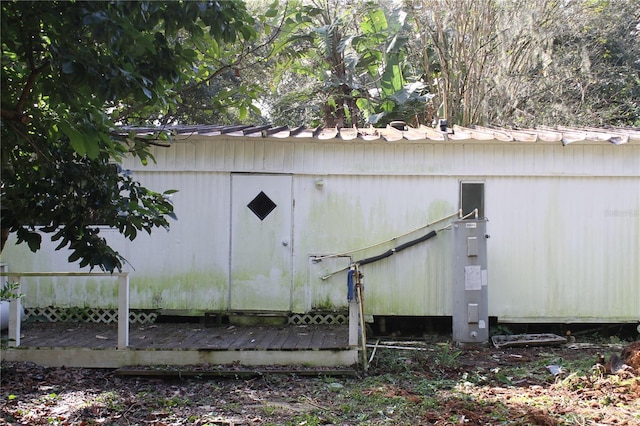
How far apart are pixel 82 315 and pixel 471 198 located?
5.84 meters

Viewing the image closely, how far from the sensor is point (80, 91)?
11.2ft

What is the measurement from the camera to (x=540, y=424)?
4.87 m

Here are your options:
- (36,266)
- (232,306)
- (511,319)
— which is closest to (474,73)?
(511,319)

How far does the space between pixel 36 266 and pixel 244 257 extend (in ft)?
9.94

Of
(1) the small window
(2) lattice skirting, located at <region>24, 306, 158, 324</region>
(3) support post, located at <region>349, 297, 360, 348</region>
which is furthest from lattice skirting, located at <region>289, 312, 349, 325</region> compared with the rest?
(1) the small window

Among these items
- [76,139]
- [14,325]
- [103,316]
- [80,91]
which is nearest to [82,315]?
[103,316]

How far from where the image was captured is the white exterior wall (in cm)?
861

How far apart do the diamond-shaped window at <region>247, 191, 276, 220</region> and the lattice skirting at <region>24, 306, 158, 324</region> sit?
80.8 inches

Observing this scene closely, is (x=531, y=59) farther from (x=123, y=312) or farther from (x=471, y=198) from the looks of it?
(x=123, y=312)

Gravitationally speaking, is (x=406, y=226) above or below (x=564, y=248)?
above

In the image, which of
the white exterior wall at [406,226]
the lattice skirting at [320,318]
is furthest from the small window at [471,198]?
the lattice skirting at [320,318]

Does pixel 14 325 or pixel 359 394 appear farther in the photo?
pixel 14 325

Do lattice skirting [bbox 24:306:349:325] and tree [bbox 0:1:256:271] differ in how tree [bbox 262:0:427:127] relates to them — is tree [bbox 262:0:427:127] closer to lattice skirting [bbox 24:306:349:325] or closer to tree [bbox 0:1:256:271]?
lattice skirting [bbox 24:306:349:325]

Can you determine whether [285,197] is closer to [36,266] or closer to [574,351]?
[36,266]
